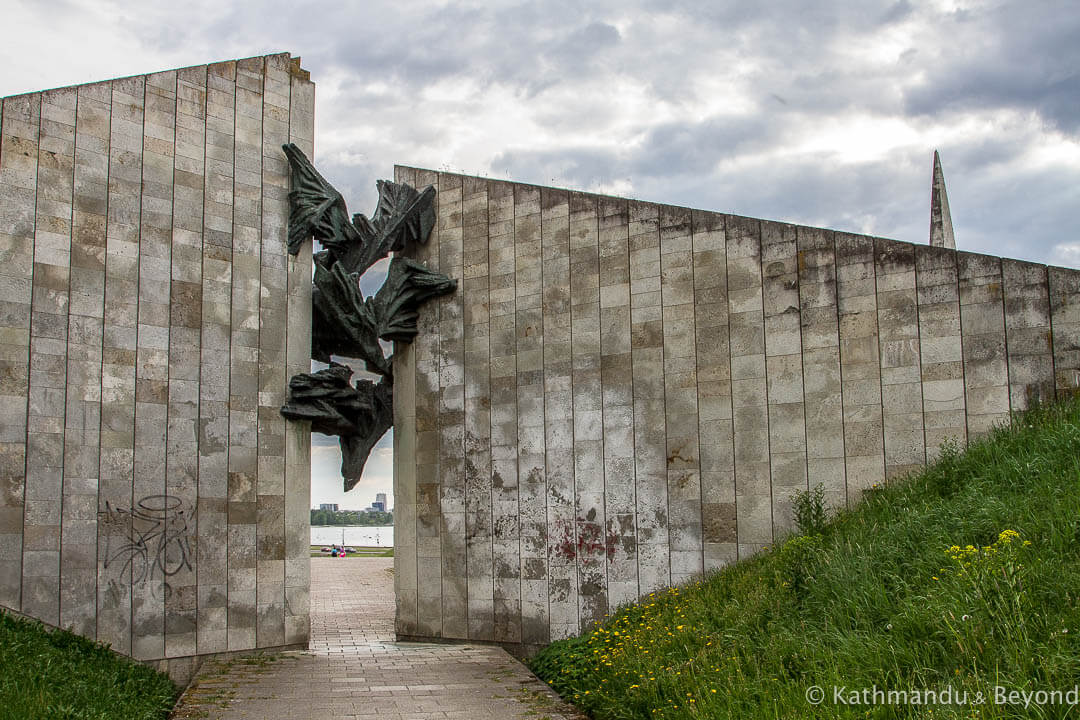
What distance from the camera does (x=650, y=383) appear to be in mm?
12398

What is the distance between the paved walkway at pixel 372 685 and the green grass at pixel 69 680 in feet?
1.54

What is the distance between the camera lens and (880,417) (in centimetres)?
1080

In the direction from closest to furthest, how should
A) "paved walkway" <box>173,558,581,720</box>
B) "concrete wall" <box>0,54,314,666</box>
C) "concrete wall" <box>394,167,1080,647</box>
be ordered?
"paved walkway" <box>173,558,581,720</box> → "concrete wall" <box>394,167,1080,647</box> → "concrete wall" <box>0,54,314,666</box>

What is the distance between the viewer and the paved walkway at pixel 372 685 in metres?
9.45

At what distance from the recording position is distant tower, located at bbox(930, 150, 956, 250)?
15.3 metres

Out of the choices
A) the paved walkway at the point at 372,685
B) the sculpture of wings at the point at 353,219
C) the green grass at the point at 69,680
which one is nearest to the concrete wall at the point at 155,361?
the sculpture of wings at the point at 353,219

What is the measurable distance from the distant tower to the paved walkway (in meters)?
9.77

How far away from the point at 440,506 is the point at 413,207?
15.6 ft

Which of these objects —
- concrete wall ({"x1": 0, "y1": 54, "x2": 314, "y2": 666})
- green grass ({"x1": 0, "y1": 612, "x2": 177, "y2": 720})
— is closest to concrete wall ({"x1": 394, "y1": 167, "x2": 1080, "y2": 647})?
concrete wall ({"x1": 0, "y1": 54, "x2": 314, "y2": 666})

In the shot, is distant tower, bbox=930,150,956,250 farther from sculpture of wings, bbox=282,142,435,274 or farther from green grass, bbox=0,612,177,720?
green grass, bbox=0,612,177,720

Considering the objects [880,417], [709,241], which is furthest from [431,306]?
[880,417]

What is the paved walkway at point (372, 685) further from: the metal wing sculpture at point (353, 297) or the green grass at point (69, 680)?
the metal wing sculpture at point (353, 297)

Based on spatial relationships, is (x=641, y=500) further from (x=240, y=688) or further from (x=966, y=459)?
(x=240, y=688)

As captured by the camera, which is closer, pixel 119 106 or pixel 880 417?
pixel 880 417
